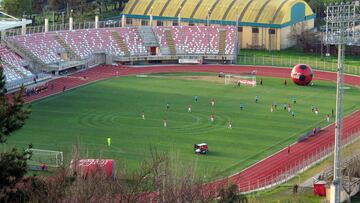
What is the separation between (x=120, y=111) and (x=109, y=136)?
9.51 metres

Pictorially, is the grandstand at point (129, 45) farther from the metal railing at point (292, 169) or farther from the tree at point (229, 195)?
the tree at point (229, 195)

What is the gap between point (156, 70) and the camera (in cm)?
9512

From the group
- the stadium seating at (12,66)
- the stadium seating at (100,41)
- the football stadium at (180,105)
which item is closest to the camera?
the football stadium at (180,105)

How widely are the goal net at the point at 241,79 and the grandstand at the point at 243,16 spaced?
16264mm

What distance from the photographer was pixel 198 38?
4021 inches

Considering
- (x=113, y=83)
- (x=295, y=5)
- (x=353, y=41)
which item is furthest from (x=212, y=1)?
(x=353, y=41)

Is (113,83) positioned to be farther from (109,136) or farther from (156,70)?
(109,136)

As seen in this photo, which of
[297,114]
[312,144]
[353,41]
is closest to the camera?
[353,41]

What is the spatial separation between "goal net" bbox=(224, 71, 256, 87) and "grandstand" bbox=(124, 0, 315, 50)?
53.4 feet

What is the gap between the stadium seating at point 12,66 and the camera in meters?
82.8

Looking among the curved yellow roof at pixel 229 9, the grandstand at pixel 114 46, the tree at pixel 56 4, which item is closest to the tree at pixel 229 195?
the grandstand at pixel 114 46

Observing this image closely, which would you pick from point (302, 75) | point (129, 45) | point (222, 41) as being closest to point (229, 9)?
point (222, 41)

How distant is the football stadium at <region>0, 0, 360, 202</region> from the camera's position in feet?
126

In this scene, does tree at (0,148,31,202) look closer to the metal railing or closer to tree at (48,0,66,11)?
the metal railing
